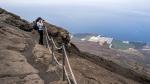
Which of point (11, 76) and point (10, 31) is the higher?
point (10, 31)

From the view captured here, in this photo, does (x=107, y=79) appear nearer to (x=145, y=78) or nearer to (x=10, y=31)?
(x=145, y=78)

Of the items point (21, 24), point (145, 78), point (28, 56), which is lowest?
point (145, 78)

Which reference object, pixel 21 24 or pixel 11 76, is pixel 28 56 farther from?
pixel 21 24

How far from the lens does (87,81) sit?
77.7 ft

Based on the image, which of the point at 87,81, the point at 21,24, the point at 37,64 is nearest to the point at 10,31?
the point at 21,24

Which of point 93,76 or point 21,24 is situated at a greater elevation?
point 21,24

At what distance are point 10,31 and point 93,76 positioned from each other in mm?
17043

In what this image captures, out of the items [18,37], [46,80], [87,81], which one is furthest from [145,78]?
[46,80]

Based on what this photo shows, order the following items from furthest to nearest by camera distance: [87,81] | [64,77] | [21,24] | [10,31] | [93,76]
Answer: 1. [21,24]
2. [10,31]
3. [93,76]
4. [87,81]
5. [64,77]

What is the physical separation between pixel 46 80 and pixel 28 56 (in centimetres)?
726

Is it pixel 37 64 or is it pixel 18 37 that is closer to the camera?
pixel 37 64

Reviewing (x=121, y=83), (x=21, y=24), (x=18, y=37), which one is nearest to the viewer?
(x=121, y=83)

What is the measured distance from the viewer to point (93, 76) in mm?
25609

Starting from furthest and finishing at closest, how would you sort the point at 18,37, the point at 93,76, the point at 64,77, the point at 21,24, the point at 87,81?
the point at 21,24 → the point at 18,37 → the point at 93,76 → the point at 87,81 → the point at 64,77
